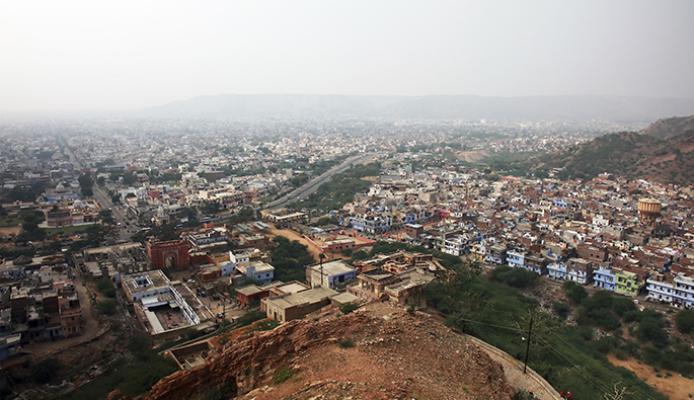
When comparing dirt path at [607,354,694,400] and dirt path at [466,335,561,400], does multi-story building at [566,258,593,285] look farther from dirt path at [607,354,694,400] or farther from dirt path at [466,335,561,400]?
dirt path at [466,335,561,400]

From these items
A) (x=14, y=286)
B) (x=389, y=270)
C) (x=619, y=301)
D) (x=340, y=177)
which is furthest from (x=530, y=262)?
(x=340, y=177)

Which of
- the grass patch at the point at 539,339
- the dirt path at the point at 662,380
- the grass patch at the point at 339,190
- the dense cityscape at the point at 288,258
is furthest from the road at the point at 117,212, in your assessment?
the dirt path at the point at 662,380

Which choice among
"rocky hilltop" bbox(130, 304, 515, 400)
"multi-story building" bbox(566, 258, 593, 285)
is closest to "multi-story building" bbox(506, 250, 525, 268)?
"multi-story building" bbox(566, 258, 593, 285)

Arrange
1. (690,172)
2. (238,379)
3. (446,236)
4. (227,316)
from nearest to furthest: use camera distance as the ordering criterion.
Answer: (238,379) → (227,316) → (446,236) → (690,172)

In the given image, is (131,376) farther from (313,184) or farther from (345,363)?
(313,184)

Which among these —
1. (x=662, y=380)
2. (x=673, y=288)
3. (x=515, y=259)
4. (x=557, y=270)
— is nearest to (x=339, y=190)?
(x=515, y=259)

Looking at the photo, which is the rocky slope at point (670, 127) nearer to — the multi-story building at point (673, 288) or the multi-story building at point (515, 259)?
the multi-story building at point (673, 288)

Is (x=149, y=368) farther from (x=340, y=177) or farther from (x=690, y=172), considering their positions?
(x=690, y=172)
